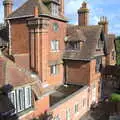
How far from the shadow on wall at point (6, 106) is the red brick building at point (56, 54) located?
317 centimetres

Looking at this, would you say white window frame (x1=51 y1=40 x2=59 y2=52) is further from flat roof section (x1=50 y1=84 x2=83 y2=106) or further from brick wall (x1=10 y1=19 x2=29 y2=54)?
flat roof section (x1=50 y1=84 x2=83 y2=106)

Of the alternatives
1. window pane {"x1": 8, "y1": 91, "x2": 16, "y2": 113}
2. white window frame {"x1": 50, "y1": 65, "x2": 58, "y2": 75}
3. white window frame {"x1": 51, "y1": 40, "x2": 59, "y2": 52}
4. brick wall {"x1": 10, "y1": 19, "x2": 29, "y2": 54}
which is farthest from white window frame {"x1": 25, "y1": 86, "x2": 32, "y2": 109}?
white window frame {"x1": 51, "y1": 40, "x2": 59, "y2": 52}

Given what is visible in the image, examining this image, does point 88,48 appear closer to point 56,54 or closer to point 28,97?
point 56,54

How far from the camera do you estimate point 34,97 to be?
17.8m

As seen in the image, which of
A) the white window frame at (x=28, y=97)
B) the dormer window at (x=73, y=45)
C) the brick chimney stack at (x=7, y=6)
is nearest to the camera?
the white window frame at (x=28, y=97)

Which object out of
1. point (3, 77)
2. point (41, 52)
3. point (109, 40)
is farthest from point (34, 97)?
point (109, 40)

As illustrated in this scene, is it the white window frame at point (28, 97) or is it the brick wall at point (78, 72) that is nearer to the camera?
the white window frame at point (28, 97)

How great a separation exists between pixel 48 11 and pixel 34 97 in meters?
12.4

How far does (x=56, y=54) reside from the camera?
92.0 feet

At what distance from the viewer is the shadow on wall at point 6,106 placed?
14.3m

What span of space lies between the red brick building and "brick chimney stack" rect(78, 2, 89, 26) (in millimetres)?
156

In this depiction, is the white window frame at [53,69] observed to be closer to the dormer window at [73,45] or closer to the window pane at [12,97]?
the dormer window at [73,45]

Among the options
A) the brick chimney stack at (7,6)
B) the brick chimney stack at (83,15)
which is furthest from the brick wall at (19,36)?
the brick chimney stack at (83,15)

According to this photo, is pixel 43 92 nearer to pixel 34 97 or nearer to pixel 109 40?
pixel 34 97
